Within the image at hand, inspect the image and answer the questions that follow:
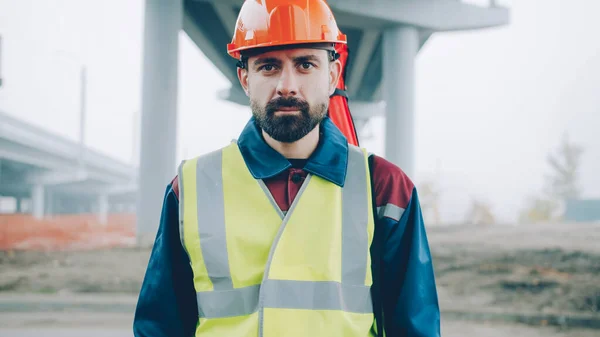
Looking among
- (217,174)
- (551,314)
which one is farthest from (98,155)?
(217,174)

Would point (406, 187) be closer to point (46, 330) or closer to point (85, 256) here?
point (46, 330)

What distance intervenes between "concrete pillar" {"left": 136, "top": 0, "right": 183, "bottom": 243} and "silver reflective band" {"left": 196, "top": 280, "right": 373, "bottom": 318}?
11.3m

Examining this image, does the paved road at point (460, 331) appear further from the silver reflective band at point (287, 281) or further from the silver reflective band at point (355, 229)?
the silver reflective band at point (355, 229)

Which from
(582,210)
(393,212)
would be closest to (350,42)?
(582,210)

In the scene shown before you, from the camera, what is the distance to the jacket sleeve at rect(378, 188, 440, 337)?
158 centimetres

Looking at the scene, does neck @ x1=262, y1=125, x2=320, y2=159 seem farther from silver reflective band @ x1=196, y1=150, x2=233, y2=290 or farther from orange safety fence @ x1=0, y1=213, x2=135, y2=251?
orange safety fence @ x1=0, y1=213, x2=135, y2=251

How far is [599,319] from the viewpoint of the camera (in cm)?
678

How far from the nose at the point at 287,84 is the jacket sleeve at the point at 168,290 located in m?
0.52

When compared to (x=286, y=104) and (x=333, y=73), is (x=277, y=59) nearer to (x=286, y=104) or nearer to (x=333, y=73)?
(x=286, y=104)

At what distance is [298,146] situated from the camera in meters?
1.79

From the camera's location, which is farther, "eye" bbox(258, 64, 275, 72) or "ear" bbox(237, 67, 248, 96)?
"ear" bbox(237, 67, 248, 96)

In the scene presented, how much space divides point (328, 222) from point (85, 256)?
401 inches

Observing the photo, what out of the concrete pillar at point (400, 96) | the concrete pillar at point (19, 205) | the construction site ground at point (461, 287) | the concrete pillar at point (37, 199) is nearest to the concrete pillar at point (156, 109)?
the construction site ground at point (461, 287)

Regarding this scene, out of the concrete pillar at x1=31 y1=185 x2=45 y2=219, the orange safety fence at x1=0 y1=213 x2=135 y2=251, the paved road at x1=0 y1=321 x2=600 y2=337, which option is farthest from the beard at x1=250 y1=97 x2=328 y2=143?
the concrete pillar at x1=31 y1=185 x2=45 y2=219
